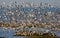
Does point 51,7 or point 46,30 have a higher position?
point 51,7

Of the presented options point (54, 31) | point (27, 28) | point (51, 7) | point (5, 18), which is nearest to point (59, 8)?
point (51, 7)

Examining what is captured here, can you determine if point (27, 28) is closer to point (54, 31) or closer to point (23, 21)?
point (23, 21)

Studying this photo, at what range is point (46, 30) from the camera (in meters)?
2.70

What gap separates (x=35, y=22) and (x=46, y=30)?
7.0 inches

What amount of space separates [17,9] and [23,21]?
0.18m

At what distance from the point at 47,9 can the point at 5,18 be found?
1.84 feet

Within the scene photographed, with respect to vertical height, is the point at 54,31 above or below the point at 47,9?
below

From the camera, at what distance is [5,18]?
2752mm

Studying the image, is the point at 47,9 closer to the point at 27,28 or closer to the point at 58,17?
the point at 58,17

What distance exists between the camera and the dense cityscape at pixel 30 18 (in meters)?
2.71

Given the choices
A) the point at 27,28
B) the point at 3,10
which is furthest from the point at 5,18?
the point at 27,28

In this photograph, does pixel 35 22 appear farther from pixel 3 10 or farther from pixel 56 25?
pixel 3 10

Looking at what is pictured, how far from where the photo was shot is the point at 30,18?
8.98 ft

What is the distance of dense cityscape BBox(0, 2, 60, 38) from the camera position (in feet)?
8.89
